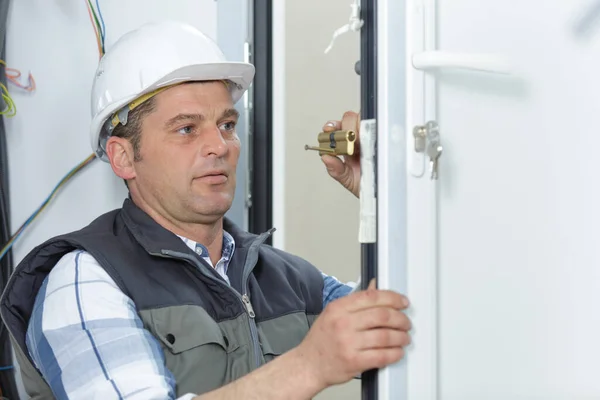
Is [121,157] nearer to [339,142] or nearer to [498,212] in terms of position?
[339,142]

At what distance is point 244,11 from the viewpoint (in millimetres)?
1772

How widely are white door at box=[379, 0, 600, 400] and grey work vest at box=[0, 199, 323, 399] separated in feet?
1.80

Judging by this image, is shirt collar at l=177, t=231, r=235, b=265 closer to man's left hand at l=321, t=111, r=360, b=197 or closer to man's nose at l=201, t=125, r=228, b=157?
man's nose at l=201, t=125, r=228, b=157

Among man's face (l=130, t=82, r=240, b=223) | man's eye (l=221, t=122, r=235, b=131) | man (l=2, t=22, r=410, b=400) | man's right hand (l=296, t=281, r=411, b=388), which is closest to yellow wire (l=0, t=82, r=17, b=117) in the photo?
man (l=2, t=22, r=410, b=400)

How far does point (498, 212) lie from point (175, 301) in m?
0.68

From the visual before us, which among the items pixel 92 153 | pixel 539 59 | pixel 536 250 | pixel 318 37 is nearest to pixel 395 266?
pixel 536 250

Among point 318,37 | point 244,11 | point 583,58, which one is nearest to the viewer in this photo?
point 583,58

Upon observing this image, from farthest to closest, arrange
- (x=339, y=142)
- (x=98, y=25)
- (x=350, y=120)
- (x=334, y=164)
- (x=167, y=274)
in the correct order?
(x=98, y=25)
(x=167, y=274)
(x=334, y=164)
(x=350, y=120)
(x=339, y=142)

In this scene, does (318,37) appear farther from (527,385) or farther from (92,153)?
(527,385)

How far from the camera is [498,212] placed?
76cm

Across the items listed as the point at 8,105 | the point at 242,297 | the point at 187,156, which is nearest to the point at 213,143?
the point at 187,156

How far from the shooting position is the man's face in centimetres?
137

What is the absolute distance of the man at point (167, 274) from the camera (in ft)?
3.58

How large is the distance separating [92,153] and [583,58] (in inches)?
48.5
